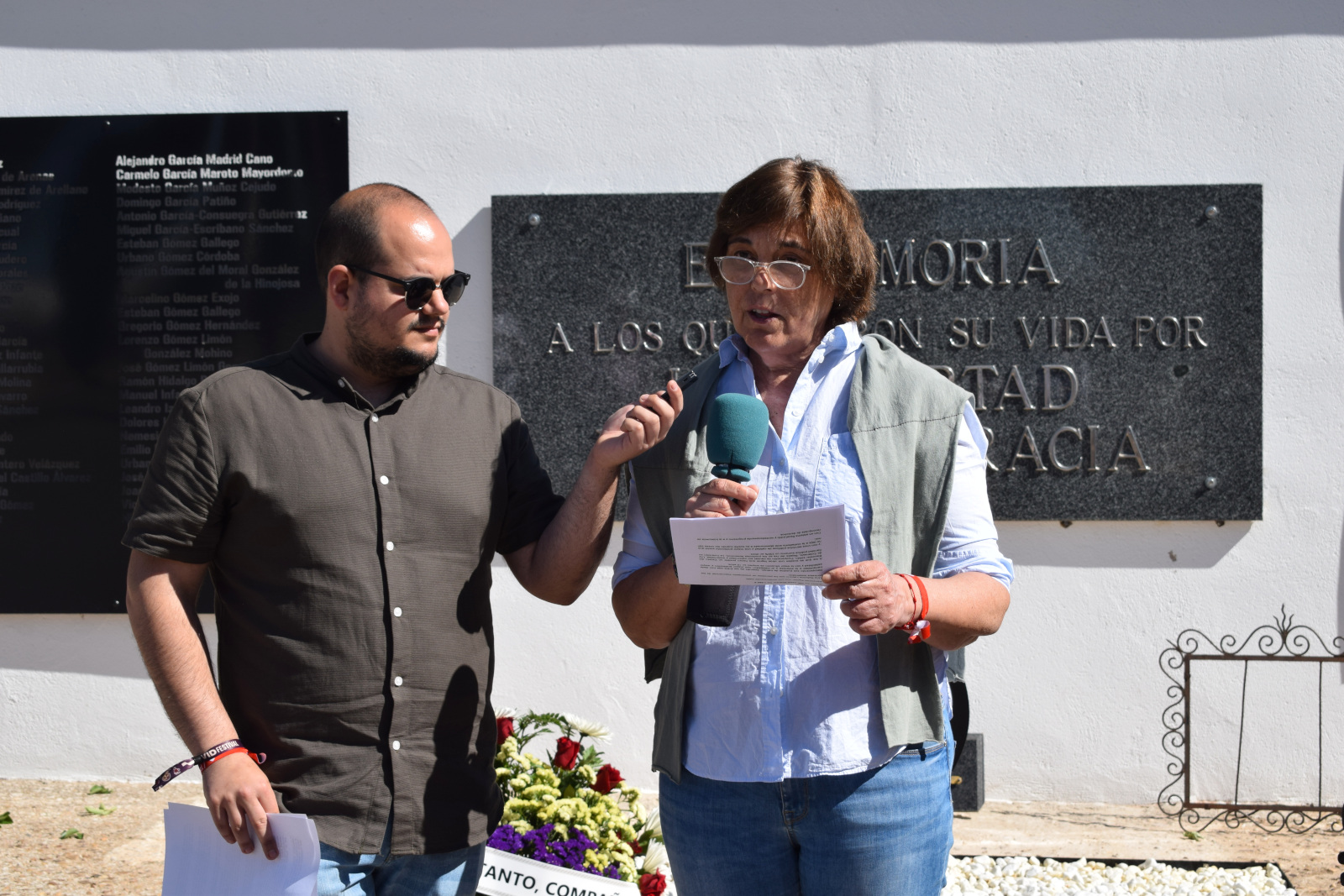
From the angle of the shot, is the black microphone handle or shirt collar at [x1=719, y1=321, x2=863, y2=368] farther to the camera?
shirt collar at [x1=719, y1=321, x2=863, y2=368]

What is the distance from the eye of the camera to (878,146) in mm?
4211

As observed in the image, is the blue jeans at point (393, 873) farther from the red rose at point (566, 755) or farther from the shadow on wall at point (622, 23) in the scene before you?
the shadow on wall at point (622, 23)

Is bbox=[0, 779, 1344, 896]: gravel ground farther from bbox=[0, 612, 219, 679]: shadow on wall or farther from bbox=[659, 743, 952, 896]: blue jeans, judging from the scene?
bbox=[659, 743, 952, 896]: blue jeans

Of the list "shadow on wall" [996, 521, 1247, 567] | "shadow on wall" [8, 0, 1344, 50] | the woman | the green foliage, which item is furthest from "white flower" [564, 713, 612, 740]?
"shadow on wall" [8, 0, 1344, 50]

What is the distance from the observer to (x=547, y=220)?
4.25 metres

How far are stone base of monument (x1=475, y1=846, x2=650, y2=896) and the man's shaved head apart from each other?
1465 millimetres

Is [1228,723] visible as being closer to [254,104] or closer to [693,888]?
[693,888]

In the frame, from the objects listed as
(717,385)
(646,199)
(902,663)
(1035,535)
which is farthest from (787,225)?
(1035,535)

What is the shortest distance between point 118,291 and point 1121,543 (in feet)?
13.4

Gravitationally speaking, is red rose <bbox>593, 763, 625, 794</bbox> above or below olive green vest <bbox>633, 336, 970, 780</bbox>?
below

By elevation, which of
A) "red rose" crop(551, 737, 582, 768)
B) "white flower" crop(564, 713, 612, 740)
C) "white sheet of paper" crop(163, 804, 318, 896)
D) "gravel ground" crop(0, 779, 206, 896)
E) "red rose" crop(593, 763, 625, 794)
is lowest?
"gravel ground" crop(0, 779, 206, 896)

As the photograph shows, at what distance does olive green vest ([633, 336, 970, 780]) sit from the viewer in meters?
1.70

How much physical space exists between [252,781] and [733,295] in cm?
107

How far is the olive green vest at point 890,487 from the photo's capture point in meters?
1.70
